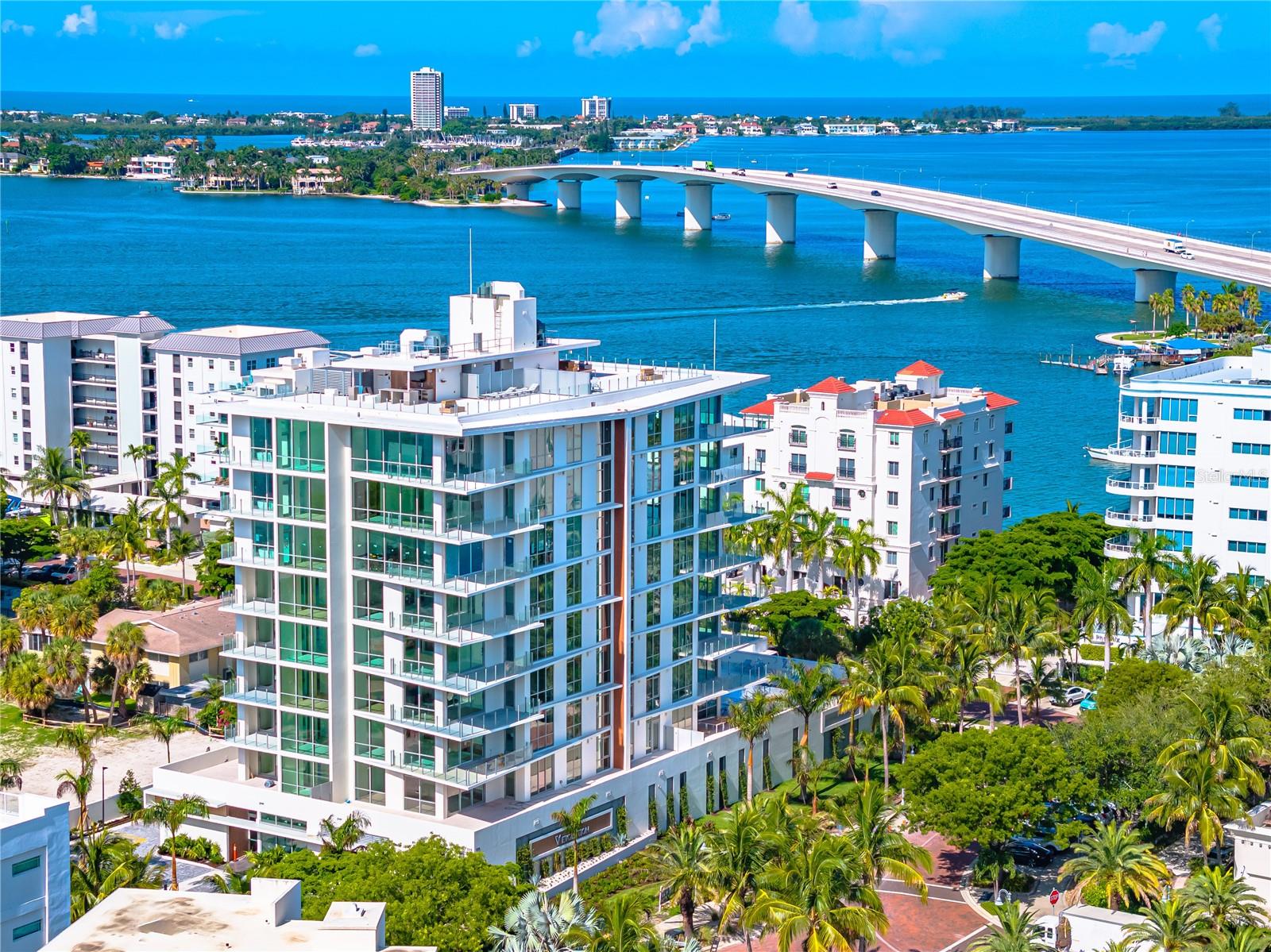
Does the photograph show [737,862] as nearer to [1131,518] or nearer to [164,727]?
[164,727]

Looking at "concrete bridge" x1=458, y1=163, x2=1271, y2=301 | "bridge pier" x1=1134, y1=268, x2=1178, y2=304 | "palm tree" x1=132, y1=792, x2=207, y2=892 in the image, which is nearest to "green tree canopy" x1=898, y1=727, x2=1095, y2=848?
"palm tree" x1=132, y1=792, x2=207, y2=892

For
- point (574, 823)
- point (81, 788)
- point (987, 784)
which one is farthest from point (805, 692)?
point (81, 788)

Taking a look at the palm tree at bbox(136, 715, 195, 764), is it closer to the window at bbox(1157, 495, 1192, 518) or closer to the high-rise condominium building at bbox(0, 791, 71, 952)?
the high-rise condominium building at bbox(0, 791, 71, 952)

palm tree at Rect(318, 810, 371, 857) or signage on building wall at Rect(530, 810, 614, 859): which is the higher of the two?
palm tree at Rect(318, 810, 371, 857)

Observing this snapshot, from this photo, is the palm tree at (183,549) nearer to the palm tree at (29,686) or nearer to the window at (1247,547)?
the palm tree at (29,686)

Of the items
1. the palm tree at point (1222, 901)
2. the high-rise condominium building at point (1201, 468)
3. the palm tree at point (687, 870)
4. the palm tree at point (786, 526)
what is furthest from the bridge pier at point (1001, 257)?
the palm tree at point (687, 870)
